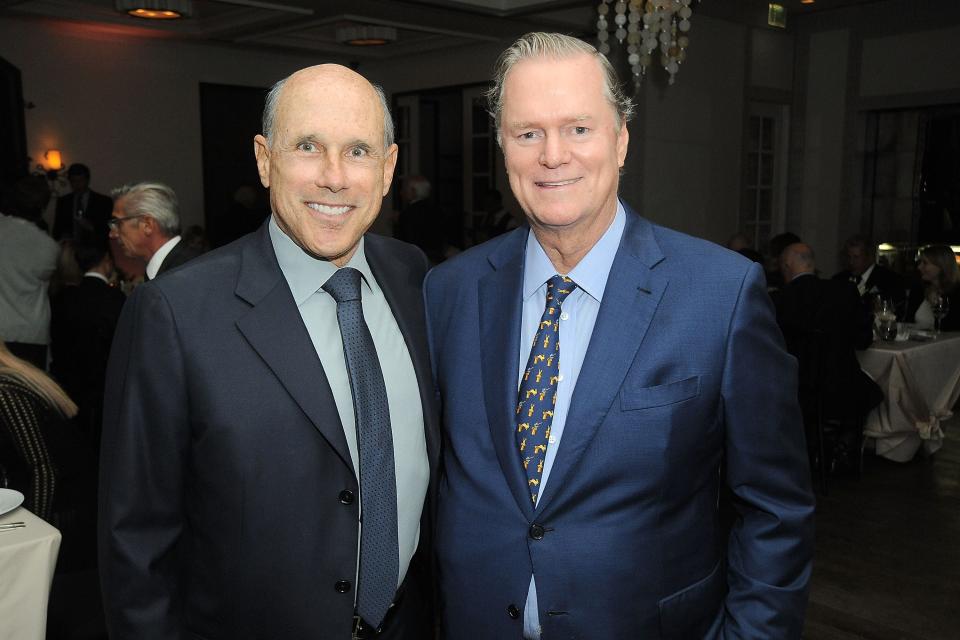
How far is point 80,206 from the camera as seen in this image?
8.23 meters

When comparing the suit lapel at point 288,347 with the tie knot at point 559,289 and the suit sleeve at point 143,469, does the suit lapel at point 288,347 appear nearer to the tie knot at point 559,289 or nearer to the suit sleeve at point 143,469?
the suit sleeve at point 143,469


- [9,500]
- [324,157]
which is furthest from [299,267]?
[9,500]

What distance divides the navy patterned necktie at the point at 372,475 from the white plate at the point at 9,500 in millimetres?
1131

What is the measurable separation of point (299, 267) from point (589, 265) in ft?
1.65

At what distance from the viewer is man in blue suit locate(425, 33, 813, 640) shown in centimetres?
125

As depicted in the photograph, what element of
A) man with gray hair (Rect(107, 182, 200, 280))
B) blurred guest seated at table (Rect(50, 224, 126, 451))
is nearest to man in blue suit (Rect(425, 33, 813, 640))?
man with gray hair (Rect(107, 182, 200, 280))

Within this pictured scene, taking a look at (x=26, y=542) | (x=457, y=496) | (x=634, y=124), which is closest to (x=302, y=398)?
(x=457, y=496)

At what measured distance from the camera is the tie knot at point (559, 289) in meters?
1.38

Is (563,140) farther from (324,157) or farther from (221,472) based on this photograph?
(221,472)

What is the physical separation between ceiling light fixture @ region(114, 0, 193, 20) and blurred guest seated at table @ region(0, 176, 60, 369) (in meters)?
2.66

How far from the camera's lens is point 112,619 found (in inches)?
49.5

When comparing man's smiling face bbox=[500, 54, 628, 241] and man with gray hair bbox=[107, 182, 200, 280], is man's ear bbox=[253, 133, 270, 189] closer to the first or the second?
man's smiling face bbox=[500, 54, 628, 241]

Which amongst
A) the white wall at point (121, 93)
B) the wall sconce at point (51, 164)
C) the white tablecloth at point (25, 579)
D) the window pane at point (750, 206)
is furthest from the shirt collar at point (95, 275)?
the window pane at point (750, 206)

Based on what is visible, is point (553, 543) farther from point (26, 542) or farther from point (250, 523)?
point (26, 542)
